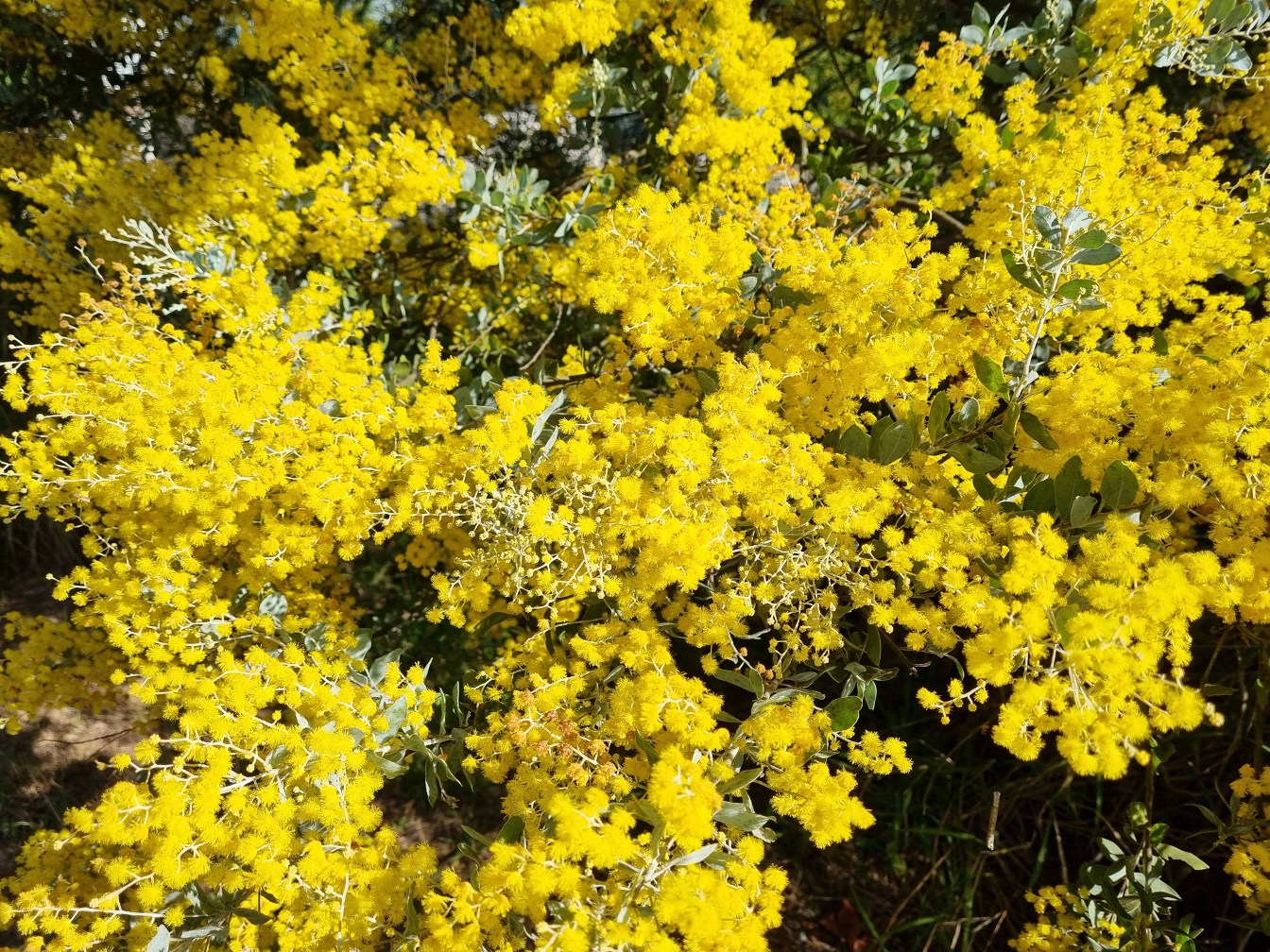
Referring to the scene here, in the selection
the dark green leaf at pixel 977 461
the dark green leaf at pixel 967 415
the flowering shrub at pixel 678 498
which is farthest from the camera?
the dark green leaf at pixel 967 415

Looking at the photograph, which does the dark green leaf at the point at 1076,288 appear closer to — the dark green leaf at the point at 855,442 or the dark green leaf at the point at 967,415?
the dark green leaf at the point at 967,415

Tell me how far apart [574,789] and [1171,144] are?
2677mm

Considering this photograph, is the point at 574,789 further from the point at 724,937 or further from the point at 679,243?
the point at 679,243

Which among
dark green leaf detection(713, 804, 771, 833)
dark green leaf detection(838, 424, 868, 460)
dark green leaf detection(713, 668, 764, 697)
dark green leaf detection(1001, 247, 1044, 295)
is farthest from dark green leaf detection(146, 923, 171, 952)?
dark green leaf detection(1001, 247, 1044, 295)

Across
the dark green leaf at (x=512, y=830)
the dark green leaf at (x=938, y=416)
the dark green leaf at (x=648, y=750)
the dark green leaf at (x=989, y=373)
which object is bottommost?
the dark green leaf at (x=512, y=830)

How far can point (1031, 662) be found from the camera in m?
1.48

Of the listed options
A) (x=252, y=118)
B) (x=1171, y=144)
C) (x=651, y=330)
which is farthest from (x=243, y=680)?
(x=1171, y=144)

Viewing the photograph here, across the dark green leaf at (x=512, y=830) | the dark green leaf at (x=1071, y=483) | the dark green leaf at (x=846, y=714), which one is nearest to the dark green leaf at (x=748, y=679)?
the dark green leaf at (x=846, y=714)

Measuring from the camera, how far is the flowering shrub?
1.50 meters

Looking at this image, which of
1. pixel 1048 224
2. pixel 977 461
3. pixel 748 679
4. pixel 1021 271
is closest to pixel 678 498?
pixel 748 679

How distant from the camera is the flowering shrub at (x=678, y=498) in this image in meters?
1.50

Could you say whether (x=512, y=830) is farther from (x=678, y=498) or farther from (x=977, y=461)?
(x=977, y=461)

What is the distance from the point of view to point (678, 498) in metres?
1.71

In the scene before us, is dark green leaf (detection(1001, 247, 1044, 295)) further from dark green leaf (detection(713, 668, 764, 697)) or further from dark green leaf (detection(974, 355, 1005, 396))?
dark green leaf (detection(713, 668, 764, 697))
